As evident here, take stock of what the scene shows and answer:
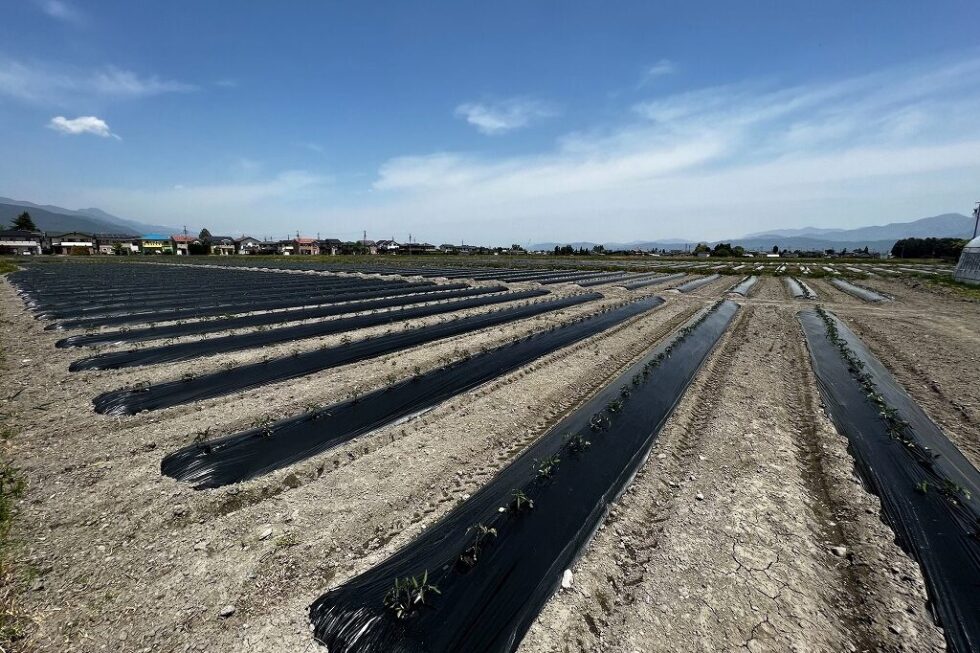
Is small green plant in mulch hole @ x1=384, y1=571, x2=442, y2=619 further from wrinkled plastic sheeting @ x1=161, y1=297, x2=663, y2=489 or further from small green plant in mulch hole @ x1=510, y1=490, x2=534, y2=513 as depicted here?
wrinkled plastic sheeting @ x1=161, y1=297, x2=663, y2=489

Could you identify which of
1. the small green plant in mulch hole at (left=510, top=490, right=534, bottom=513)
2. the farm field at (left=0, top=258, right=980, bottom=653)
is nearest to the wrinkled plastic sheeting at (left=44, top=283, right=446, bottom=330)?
the farm field at (left=0, top=258, right=980, bottom=653)

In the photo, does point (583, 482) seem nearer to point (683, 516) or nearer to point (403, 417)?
point (683, 516)

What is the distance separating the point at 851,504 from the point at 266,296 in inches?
900

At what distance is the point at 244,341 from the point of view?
11430 mm

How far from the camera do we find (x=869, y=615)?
3.34 m

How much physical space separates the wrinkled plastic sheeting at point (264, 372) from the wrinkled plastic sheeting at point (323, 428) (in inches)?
89.1

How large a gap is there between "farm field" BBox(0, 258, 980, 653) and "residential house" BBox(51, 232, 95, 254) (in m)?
105

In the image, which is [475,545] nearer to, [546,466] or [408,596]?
[408,596]

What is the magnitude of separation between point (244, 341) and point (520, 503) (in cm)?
1034

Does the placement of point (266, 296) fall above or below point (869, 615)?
above

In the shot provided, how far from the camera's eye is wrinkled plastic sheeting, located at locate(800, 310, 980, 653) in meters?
3.49

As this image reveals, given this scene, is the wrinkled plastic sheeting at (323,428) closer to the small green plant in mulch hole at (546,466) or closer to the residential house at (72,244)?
the small green plant in mulch hole at (546,466)

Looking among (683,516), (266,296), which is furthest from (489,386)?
(266,296)

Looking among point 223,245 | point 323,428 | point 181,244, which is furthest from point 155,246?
point 323,428
